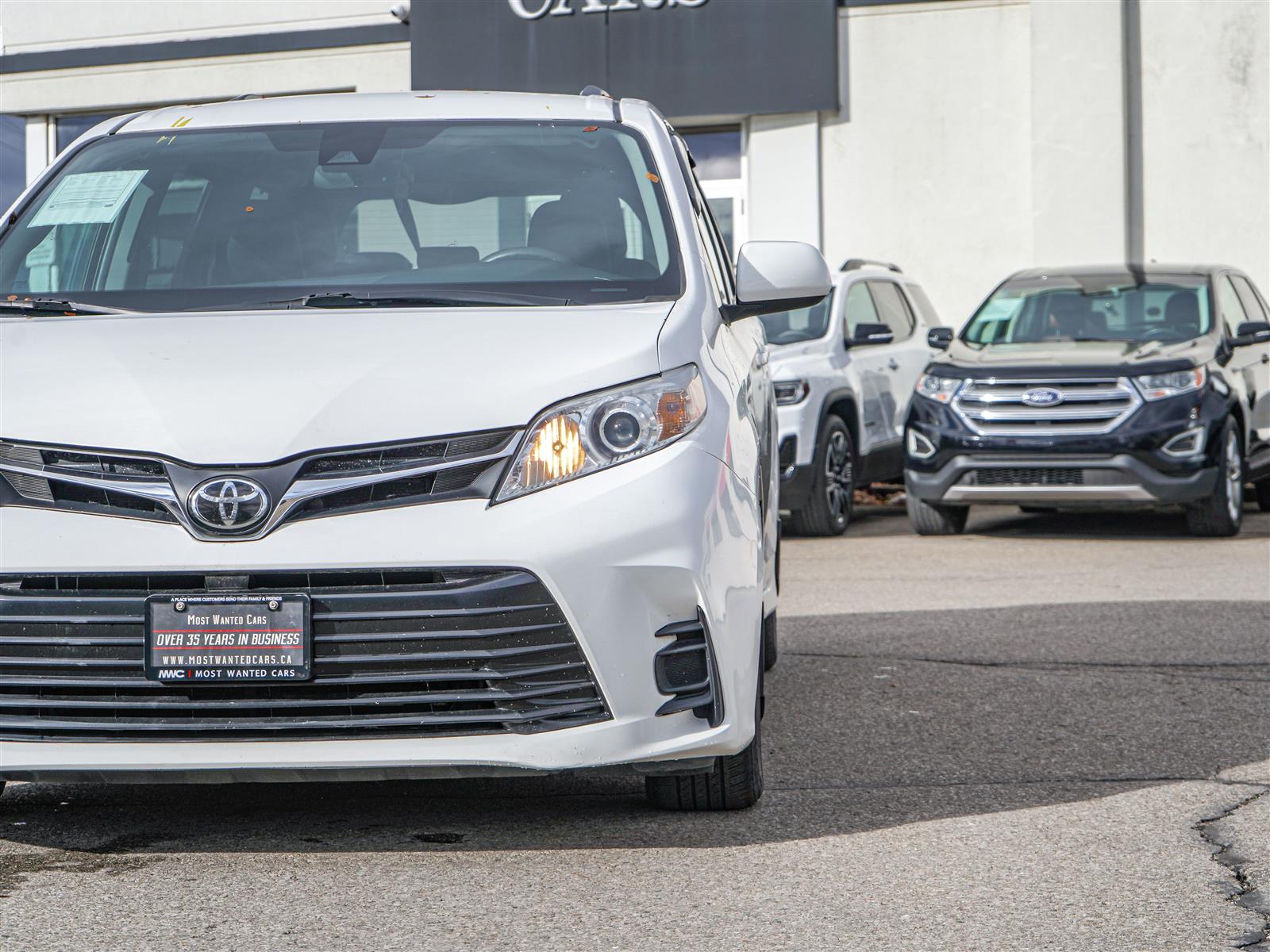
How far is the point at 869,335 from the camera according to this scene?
496 inches

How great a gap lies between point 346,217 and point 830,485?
753cm

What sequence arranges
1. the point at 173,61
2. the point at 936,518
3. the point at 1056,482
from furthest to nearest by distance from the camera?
the point at 173,61 → the point at 936,518 → the point at 1056,482

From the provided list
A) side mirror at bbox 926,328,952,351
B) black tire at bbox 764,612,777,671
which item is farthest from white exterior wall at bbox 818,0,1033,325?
black tire at bbox 764,612,777,671

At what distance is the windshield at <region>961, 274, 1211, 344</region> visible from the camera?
12.2m

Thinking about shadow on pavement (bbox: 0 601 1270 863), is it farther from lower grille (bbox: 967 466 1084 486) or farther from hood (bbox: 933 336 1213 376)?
hood (bbox: 933 336 1213 376)

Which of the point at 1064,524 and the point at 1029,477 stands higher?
the point at 1029,477

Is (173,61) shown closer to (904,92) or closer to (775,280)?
(904,92)

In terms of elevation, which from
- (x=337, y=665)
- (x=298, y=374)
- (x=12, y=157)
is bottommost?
(x=337, y=665)

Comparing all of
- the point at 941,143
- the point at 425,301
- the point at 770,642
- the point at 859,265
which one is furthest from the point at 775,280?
the point at 941,143

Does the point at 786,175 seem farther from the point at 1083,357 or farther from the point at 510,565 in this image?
the point at 510,565

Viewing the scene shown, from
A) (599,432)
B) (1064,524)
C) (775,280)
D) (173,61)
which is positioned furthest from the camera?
(173,61)

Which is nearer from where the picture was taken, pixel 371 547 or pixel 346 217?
pixel 371 547

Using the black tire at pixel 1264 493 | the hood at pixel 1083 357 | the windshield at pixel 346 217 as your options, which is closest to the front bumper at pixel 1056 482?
the hood at pixel 1083 357

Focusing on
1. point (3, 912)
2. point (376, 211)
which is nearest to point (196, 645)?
point (3, 912)
